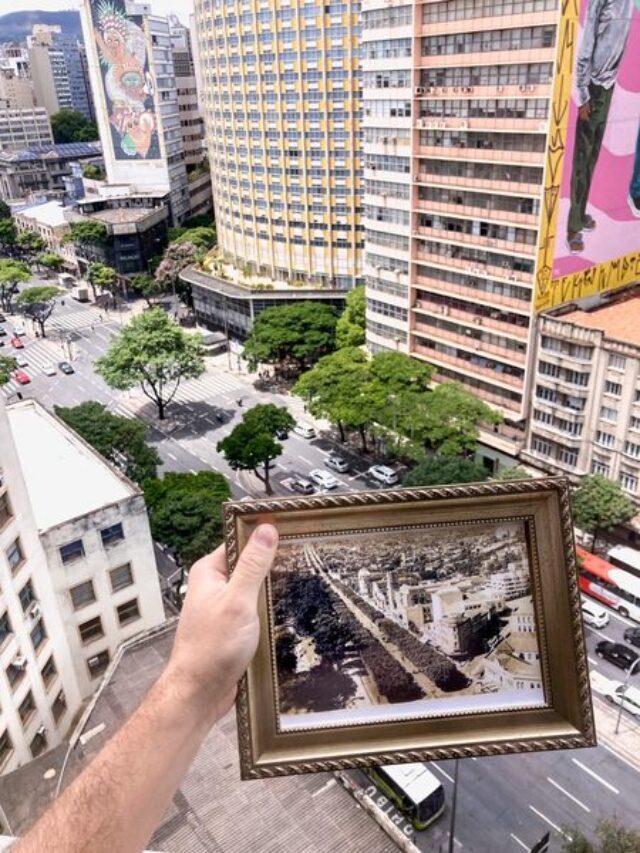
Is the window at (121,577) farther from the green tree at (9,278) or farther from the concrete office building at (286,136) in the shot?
the green tree at (9,278)

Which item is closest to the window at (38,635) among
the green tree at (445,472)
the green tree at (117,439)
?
the green tree at (117,439)

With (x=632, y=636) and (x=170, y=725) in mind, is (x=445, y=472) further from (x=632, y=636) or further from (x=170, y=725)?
(x=170, y=725)

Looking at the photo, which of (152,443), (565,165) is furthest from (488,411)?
(152,443)

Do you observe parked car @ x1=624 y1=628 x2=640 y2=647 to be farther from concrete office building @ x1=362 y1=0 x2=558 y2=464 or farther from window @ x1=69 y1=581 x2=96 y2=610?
window @ x1=69 y1=581 x2=96 y2=610

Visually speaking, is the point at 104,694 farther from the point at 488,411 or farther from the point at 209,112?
the point at 209,112

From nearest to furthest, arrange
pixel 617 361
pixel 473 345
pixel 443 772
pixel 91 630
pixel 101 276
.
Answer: pixel 91 630, pixel 443 772, pixel 617 361, pixel 473 345, pixel 101 276

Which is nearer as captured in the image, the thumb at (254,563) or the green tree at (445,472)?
the thumb at (254,563)

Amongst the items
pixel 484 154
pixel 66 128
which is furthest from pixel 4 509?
pixel 66 128
